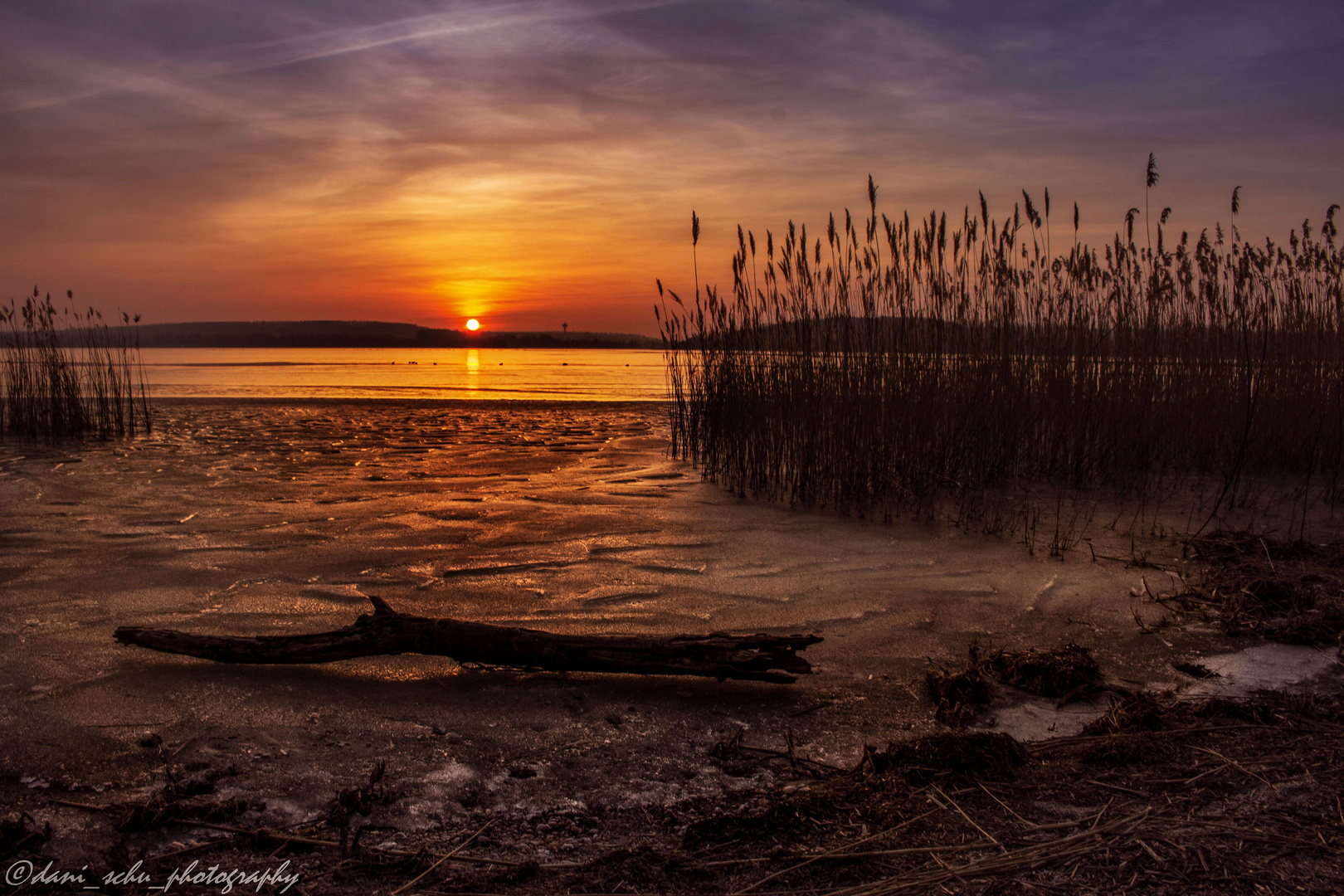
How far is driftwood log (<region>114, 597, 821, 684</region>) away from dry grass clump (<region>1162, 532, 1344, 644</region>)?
1650mm

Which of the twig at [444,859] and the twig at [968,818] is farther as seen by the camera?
the twig at [968,818]

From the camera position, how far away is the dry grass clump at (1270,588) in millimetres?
2564

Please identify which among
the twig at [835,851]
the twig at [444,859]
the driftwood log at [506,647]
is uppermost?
the driftwood log at [506,647]

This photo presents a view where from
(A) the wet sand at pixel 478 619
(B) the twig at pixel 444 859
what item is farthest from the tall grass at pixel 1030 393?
(B) the twig at pixel 444 859

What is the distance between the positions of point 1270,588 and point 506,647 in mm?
2760

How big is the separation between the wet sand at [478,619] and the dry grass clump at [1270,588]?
0.64 feet

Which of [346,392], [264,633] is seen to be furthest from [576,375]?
[264,633]

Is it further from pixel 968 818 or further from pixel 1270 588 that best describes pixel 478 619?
pixel 1270 588

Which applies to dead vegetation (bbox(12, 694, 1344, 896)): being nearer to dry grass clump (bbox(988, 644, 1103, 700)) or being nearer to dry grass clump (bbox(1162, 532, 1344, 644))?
dry grass clump (bbox(988, 644, 1103, 700))

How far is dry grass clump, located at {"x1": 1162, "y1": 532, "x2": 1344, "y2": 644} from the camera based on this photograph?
2564 millimetres

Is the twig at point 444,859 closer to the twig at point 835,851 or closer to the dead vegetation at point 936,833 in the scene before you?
the dead vegetation at point 936,833

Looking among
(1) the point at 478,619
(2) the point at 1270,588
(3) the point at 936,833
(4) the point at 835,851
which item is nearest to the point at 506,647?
(1) the point at 478,619

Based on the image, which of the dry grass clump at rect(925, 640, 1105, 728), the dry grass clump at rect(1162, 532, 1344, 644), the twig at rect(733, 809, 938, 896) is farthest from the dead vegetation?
the dry grass clump at rect(1162, 532, 1344, 644)

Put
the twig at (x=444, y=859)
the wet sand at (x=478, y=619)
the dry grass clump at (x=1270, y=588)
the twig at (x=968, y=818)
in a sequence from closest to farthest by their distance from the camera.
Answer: the twig at (x=444, y=859)
the twig at (x=968, y=818)
the wet sand at (x=478, y=619)
the dry grass clump at (x=1270, y=588)
